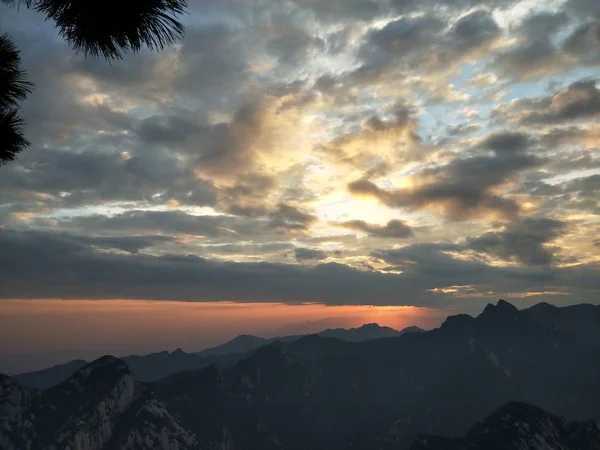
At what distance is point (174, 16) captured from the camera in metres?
21.1

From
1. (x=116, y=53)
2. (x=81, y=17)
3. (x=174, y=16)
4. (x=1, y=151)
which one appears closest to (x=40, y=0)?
(x=81, y=17)

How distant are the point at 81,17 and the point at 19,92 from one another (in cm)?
596

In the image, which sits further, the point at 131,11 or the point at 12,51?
the point at 12,51

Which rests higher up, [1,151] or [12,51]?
[12,51]

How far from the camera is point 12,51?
22.6 meters

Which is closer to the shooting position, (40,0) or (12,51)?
(40,0)

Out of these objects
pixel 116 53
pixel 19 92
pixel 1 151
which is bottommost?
pixel 1 151

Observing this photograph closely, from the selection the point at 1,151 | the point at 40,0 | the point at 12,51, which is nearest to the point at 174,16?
the point at 40,0

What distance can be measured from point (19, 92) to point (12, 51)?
208 cm

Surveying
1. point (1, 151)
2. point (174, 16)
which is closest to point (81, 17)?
point (174, 16)

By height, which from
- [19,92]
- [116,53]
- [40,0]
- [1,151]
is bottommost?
[1,151]

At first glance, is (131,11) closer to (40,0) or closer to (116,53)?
(116,53)

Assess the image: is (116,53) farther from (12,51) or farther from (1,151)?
(1,151)

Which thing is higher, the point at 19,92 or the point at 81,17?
the point at 81,17
